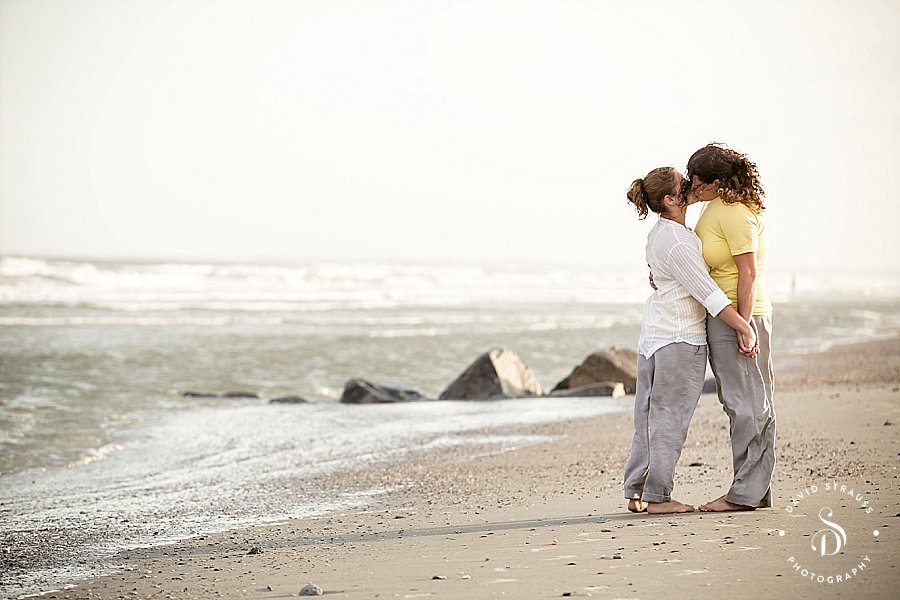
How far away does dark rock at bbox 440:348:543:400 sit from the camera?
12906mm

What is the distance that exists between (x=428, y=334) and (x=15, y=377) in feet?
33.2

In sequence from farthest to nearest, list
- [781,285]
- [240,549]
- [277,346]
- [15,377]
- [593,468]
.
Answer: [781,285], [277,346], [15,377], [593,468], [240,549]

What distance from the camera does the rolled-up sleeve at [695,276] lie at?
4.75 metres

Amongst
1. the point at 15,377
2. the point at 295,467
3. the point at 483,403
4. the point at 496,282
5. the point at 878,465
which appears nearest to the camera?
the point at 878,465

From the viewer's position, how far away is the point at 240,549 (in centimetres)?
473

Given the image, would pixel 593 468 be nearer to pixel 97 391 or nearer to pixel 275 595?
pixel 275 595

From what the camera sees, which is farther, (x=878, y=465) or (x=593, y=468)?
(x=593, y=468)

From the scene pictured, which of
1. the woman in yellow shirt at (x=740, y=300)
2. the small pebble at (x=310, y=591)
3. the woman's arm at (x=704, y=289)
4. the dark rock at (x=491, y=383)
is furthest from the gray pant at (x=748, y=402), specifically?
the dark rock at (x=491, y=383)

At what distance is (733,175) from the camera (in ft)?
15.8

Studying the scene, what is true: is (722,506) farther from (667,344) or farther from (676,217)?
(676,217)

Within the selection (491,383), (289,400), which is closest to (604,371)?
(491,383)

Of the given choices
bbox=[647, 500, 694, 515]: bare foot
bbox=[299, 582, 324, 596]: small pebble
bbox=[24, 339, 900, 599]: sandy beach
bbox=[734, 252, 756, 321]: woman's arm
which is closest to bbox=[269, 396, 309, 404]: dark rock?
bbox=[24, 339, 900, 599]: sandy beach

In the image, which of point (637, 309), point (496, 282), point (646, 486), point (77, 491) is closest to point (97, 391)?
point (77, 491)

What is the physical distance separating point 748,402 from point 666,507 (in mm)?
691
